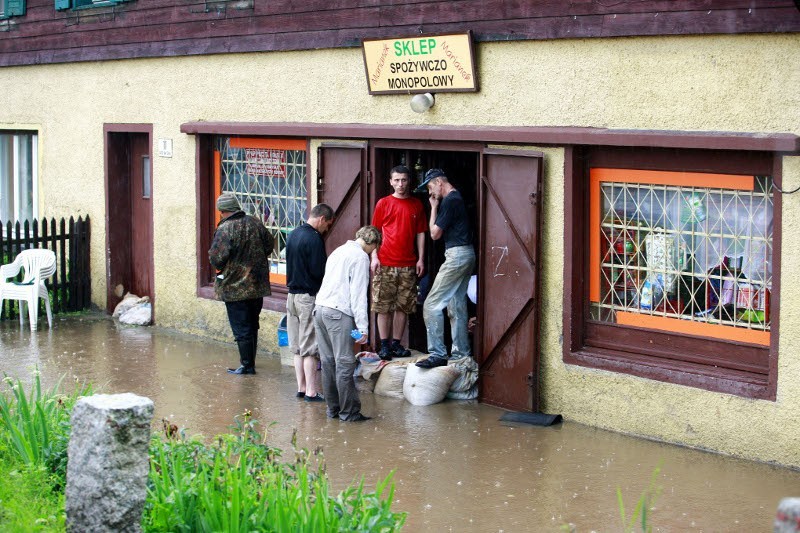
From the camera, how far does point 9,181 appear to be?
1750 cm

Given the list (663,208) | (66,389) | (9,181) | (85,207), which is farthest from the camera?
(9,181)

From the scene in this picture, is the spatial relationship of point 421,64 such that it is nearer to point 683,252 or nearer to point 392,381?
point 392,381

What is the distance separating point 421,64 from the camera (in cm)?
1062

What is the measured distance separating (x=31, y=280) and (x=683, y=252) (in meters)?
8.23

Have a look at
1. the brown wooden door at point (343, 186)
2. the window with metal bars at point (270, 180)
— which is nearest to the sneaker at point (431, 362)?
the brown wooden door at point (343, 186)

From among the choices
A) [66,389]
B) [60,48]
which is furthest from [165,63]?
[66,389]

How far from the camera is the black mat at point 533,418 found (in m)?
9.59

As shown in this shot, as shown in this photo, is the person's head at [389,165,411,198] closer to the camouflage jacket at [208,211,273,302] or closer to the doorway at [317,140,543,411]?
the doorway at [317,140,543,411]

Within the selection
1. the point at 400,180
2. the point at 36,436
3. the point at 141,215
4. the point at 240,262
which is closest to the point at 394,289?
the point at 400,180

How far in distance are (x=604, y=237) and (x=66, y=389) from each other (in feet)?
16.4

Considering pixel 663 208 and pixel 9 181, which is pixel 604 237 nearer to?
pixel 663 208

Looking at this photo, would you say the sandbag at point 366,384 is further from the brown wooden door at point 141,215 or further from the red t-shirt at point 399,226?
the brown wooden door at point 141,215

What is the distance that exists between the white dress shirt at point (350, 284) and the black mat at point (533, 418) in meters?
1.42

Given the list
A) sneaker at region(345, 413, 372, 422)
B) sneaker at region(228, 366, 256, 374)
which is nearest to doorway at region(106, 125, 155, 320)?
sneaker at region(228, 366, 256, 374)
